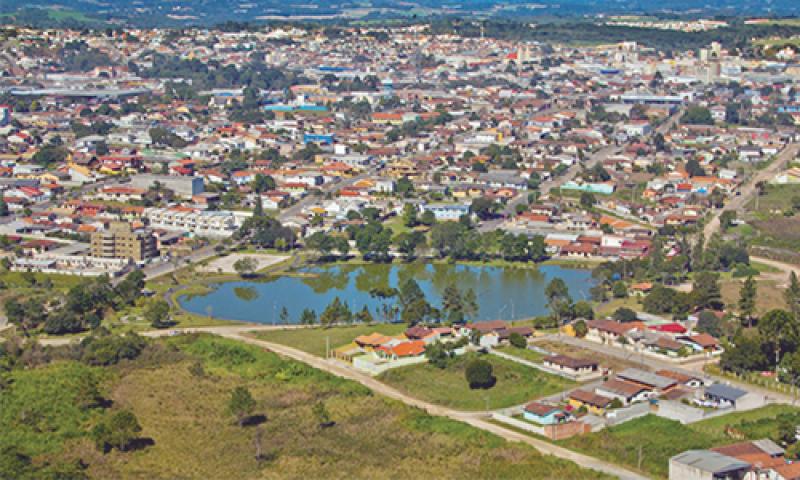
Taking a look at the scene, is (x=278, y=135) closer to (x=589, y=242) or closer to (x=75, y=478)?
(x=589, y=242)

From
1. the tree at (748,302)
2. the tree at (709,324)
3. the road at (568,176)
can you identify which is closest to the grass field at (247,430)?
the tree at (709,324)

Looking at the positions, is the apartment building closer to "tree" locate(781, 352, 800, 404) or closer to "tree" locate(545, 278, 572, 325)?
"tree" locate(545, 278, 572, 325)

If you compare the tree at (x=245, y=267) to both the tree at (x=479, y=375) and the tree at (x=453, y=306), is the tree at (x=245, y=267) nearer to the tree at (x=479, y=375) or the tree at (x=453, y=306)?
the tree at (x=453, y=306)

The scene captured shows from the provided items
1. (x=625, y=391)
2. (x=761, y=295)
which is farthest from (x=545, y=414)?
(x=761, y=295)

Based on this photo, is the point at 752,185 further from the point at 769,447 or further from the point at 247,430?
the point at 247,430

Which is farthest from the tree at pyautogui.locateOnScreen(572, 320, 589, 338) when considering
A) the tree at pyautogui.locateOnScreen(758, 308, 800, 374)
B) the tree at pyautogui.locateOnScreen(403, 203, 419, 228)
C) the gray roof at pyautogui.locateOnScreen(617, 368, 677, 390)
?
the tree at pyautogui.locateOnScreen(403, 203, 419, 228)
